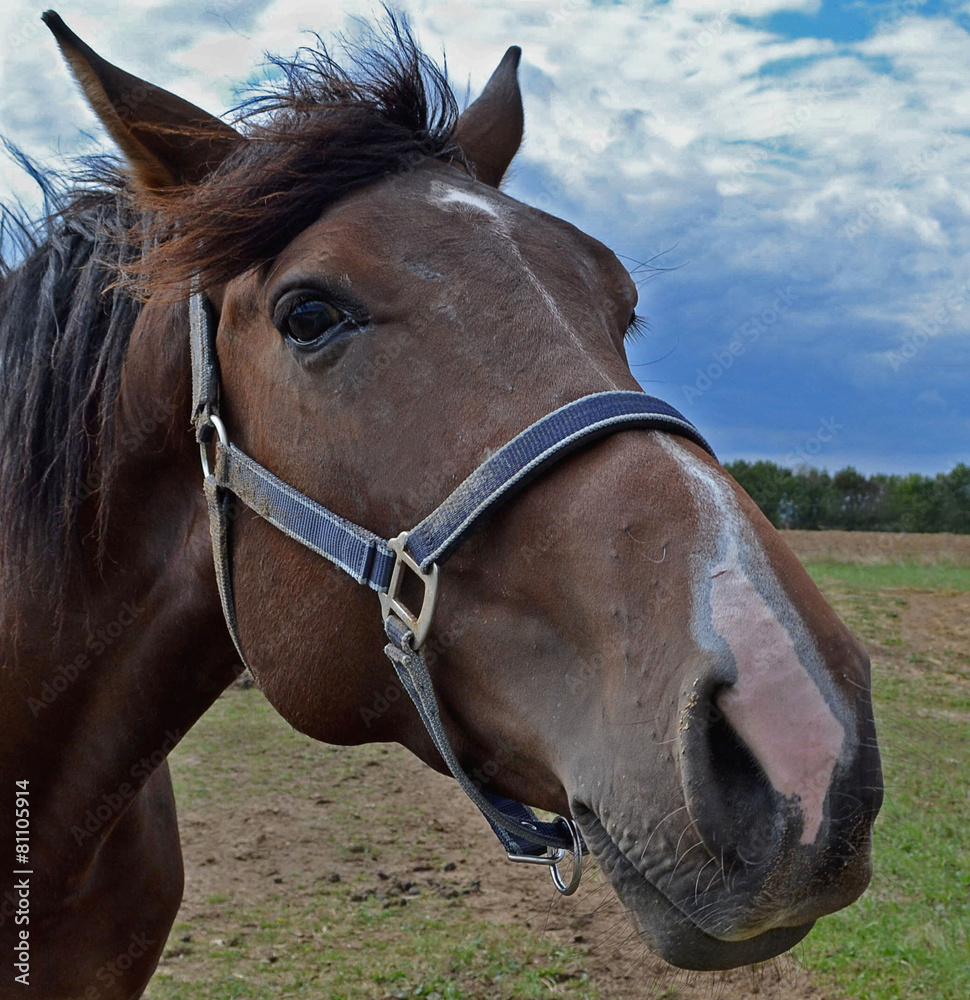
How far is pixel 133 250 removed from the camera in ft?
7.54

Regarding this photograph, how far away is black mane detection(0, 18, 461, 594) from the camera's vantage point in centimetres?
197

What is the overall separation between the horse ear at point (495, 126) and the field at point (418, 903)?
77.5 inches

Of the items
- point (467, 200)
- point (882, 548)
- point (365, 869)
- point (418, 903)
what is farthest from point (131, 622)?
point (882, 548)

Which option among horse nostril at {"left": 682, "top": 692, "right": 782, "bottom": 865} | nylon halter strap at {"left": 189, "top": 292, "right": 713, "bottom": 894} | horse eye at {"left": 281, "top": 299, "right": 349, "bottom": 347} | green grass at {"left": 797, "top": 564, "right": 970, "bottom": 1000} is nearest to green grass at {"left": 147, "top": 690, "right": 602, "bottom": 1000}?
green grass at {"left": 797, "top": 564, "right": 970, "bottom": 1000}

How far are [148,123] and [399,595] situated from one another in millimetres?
1333

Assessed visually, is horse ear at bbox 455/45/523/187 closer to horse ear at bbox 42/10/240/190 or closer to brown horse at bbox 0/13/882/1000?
brown horse at bbox 0/13/882/1000

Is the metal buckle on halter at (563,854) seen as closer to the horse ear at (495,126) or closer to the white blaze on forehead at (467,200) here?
the white blaze on forehead at (467,200)

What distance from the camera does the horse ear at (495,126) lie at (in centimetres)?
266

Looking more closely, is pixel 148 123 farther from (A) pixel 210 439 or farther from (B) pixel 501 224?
(B) pixel 501 224

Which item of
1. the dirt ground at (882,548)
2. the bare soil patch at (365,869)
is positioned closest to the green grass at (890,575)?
the dirt ground at (882,548)

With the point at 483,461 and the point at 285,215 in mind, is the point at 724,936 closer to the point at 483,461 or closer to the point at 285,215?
the point at 483,461

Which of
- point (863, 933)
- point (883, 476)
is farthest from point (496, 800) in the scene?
point (883, 476)

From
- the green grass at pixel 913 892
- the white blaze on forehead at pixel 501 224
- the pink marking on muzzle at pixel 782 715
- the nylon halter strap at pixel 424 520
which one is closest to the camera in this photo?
the pink marking on muzzle at pixel 782 715

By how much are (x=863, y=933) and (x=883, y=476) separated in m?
54.6
